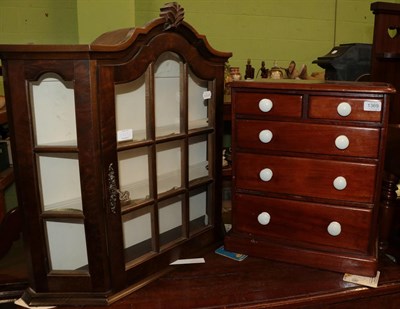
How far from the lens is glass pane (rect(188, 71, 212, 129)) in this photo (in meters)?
1.21

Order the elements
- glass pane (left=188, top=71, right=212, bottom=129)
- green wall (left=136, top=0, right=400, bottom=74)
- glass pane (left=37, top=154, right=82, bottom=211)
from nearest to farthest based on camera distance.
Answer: glass pane (left=37, top=154, right=82, bottom=211)
glass pane (left=188, top=71, right=212, bottom=129)
green wall (left=136, top=0, right=400, bottom=74)

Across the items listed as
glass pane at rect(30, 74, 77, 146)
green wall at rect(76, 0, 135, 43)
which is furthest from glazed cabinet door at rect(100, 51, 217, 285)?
green wall at rect(76, 0, 135, 43)

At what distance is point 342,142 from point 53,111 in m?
0.77

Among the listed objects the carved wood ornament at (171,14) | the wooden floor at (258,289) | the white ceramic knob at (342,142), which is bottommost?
the wooden floor at (258,289)

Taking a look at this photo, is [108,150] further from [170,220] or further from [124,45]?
[170,220]

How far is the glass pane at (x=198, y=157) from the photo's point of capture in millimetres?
1252

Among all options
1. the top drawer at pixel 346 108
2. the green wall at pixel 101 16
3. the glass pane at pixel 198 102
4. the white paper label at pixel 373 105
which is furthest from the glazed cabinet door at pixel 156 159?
the green wall at pixel 101 16

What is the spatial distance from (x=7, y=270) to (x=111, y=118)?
0.62m

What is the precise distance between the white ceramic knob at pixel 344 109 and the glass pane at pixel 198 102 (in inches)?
15.4

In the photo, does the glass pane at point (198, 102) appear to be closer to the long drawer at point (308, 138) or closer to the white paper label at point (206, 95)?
the white paper label at point (206, 95)

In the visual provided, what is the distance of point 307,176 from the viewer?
1.14 metres

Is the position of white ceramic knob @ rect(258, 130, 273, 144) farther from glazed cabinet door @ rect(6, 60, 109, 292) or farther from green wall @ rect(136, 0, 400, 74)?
green wall @ rect(136, 0, 400, 74)

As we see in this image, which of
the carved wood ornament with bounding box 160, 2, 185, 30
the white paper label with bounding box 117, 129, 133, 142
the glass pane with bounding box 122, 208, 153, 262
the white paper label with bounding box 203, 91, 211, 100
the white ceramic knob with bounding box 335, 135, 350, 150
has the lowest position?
the glass pane with bounding box 122, 208, 153, 262

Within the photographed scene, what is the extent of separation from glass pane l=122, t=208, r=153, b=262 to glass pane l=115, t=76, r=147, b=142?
0.73 ft
